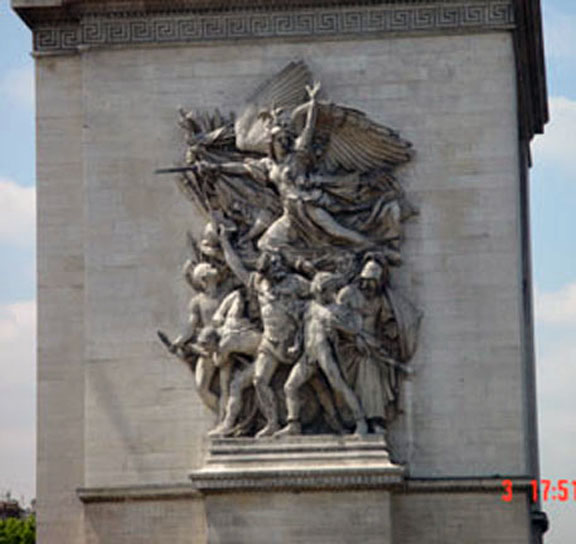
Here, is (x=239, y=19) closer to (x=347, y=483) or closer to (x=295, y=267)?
(x=295, y=267)

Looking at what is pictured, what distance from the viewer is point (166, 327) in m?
24.2

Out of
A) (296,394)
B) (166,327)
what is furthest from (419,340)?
(166,327)

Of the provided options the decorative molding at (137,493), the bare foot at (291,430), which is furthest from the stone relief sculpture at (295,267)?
the decorative molding at (137,493)

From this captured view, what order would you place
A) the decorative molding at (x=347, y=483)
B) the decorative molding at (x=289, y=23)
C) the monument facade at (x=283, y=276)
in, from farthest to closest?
1. the decorative molding at (x=289, y=23)
2. the monument facade at (x=283, y=276)
3. the decorative molding at (x=347, y=483)

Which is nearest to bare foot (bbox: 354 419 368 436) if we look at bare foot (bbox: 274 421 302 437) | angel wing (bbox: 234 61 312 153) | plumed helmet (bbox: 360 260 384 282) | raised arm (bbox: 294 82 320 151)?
bare foot (bbox: 274 421 302 437)

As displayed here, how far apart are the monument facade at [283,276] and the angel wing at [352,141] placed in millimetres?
34

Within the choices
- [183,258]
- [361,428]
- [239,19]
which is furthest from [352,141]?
[361,428]

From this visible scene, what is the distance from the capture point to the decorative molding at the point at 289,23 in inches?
958

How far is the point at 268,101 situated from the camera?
24234mm

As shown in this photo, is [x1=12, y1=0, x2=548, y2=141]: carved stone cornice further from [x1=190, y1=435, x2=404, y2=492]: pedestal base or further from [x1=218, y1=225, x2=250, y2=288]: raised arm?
[x1=190, y1=435, x2=404, y2=492]: pedestal base

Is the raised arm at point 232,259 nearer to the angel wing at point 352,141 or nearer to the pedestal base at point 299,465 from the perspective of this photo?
the angel wing at point 352,141

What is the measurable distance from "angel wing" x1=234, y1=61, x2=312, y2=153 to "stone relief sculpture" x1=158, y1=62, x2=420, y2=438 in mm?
12

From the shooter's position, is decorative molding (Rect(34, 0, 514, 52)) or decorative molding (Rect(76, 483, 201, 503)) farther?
decorative molding (Rect(34, 0, 514, 52))

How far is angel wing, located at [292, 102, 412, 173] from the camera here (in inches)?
944
